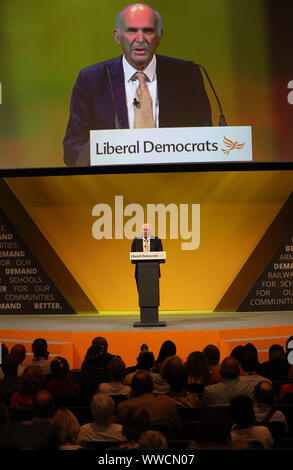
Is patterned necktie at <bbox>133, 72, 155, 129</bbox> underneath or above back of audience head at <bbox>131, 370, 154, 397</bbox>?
above

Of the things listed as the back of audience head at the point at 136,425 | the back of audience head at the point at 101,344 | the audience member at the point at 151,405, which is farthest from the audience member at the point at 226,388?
the back of audience head at the point at 101,344

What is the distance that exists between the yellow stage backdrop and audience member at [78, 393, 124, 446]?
787 centimetres

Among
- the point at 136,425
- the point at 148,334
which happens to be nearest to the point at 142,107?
the point at 148,334

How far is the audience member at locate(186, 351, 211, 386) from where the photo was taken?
16.1 ft

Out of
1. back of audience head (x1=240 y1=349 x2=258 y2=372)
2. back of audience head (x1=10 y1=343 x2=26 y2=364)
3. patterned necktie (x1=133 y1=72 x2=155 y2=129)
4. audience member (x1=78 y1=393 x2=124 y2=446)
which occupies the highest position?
patterned necktie (x1=133 y1=72 x2=155 y2=129)

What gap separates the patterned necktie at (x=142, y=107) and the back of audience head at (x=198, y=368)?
18.8 feet

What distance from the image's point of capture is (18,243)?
37.2 feet

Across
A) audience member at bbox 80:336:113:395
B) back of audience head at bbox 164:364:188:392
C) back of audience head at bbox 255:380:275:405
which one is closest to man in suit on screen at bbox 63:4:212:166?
audience member at bbox 80:336:113:395

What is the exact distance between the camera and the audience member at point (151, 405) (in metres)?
3.53

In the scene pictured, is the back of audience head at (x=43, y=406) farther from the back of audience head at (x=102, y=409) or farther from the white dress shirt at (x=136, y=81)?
the white dress shirt at (x=136, y=81)

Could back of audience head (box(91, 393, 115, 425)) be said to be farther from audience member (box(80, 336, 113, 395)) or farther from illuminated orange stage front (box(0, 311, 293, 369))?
illuminated orange stage front (box(0, 311, 293, 369))

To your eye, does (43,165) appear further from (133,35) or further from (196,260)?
(196,260)

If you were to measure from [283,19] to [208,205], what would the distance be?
3.26 metres
